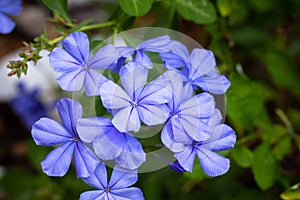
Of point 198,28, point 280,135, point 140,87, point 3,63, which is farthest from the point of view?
point 3,63

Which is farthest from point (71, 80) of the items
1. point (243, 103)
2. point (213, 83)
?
point (243, 103)

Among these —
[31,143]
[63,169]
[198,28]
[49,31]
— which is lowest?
[49,31]

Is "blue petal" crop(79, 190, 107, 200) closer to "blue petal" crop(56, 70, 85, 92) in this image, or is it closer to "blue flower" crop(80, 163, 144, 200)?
"blue flower" crop(80, 163, 144, 200)

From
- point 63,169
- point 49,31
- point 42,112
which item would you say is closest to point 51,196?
point 42,112

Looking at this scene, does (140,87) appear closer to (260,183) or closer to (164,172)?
(260,183)

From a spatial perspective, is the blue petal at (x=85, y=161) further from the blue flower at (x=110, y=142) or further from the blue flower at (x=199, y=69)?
the blue flower at (x=199, y=69)

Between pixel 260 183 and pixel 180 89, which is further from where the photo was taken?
pixel 260 183

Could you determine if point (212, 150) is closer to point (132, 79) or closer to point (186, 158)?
point (186, 158)
